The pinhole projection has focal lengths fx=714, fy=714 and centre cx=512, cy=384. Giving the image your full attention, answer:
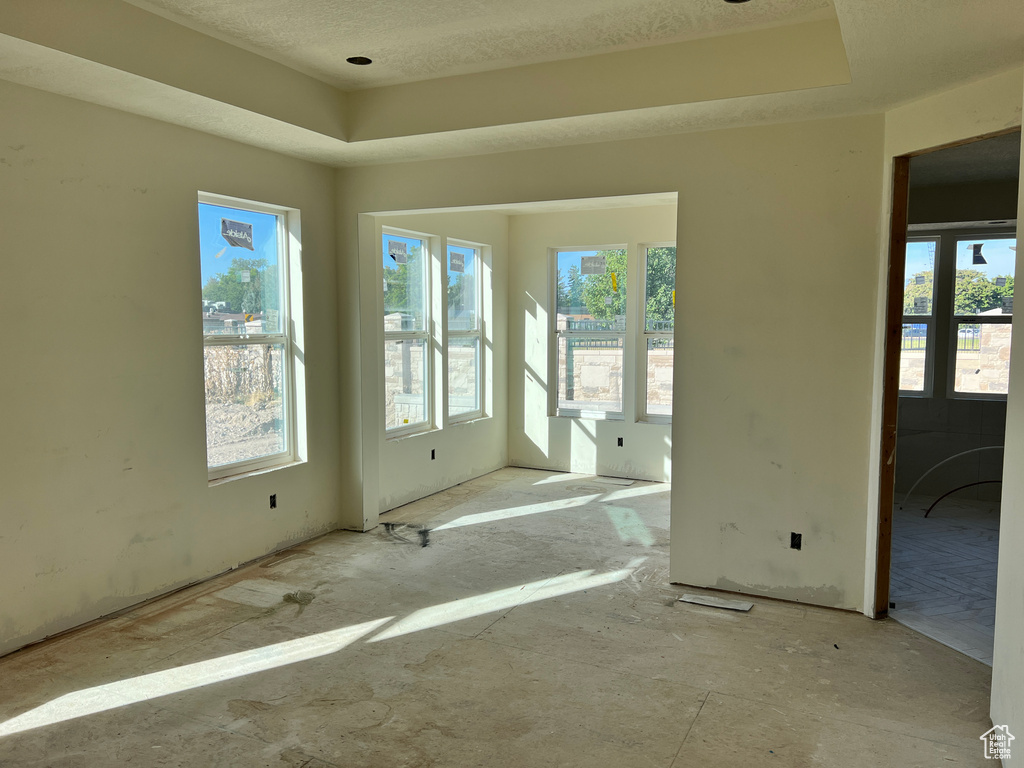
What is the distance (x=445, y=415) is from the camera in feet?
21.3

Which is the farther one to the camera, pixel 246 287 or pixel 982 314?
pixel 982 314

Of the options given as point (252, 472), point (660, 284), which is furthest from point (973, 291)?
point (252, 472)

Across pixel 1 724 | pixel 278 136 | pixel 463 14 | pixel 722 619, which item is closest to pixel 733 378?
pixel 722 619

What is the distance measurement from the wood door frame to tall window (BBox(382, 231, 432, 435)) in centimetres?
364

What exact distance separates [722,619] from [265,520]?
2.90 m

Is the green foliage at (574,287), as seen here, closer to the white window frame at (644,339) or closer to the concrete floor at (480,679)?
the white window frame at (644,339)

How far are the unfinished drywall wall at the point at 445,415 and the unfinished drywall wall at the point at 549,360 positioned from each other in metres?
0.15

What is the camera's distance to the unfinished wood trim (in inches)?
141

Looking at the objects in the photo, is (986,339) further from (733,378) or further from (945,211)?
(733,378)

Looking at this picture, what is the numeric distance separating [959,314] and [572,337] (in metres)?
3.50

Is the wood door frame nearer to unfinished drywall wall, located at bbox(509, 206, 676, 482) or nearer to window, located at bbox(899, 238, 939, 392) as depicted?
unfinished drywall wall, located at bbox(509, 206, 676, 482)

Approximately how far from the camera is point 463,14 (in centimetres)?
313

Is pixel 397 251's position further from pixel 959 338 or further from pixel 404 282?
pixel 959 338

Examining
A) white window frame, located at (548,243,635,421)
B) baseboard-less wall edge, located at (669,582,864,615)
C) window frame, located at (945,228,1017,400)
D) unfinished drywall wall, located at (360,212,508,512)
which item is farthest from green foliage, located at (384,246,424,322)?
window frame, located at (945,228,1017,400)
